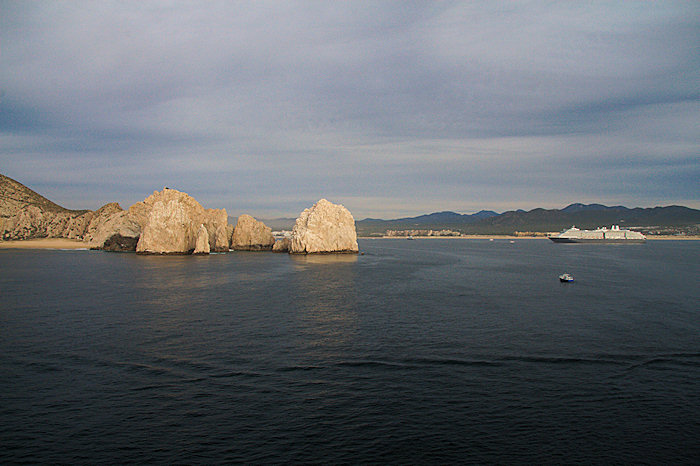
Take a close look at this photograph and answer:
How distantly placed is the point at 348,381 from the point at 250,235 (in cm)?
14828

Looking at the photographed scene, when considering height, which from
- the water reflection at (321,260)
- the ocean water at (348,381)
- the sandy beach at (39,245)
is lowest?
the ocean water at (348,381)

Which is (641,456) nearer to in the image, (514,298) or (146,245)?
(514,298)

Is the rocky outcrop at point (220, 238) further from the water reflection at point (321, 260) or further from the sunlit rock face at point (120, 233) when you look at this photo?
the water reflection at point (321, 260)

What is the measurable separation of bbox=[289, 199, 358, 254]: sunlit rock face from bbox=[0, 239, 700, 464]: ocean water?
89.8 meters

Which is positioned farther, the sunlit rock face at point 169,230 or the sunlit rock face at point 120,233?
the sunlit rock face at point 120,233

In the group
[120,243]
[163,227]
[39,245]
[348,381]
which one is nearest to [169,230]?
[163,227]

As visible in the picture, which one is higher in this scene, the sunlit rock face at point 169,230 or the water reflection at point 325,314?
the sunlit rock face at point 169,230

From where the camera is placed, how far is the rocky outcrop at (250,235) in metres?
167

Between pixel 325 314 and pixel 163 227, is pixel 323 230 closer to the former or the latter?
pixel 163 227

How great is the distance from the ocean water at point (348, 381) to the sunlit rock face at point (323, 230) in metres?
89.8

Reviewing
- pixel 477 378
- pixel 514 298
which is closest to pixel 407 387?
pixel 477 378

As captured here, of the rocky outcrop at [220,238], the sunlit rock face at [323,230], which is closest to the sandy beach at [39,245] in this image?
the rocky outcrop at [220,238]

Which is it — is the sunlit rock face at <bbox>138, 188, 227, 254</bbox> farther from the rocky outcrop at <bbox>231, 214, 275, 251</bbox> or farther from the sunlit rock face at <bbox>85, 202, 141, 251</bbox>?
the rocky outcrop at <bbox>231, 214, 275, 251</bbox>

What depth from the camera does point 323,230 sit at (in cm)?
14338
